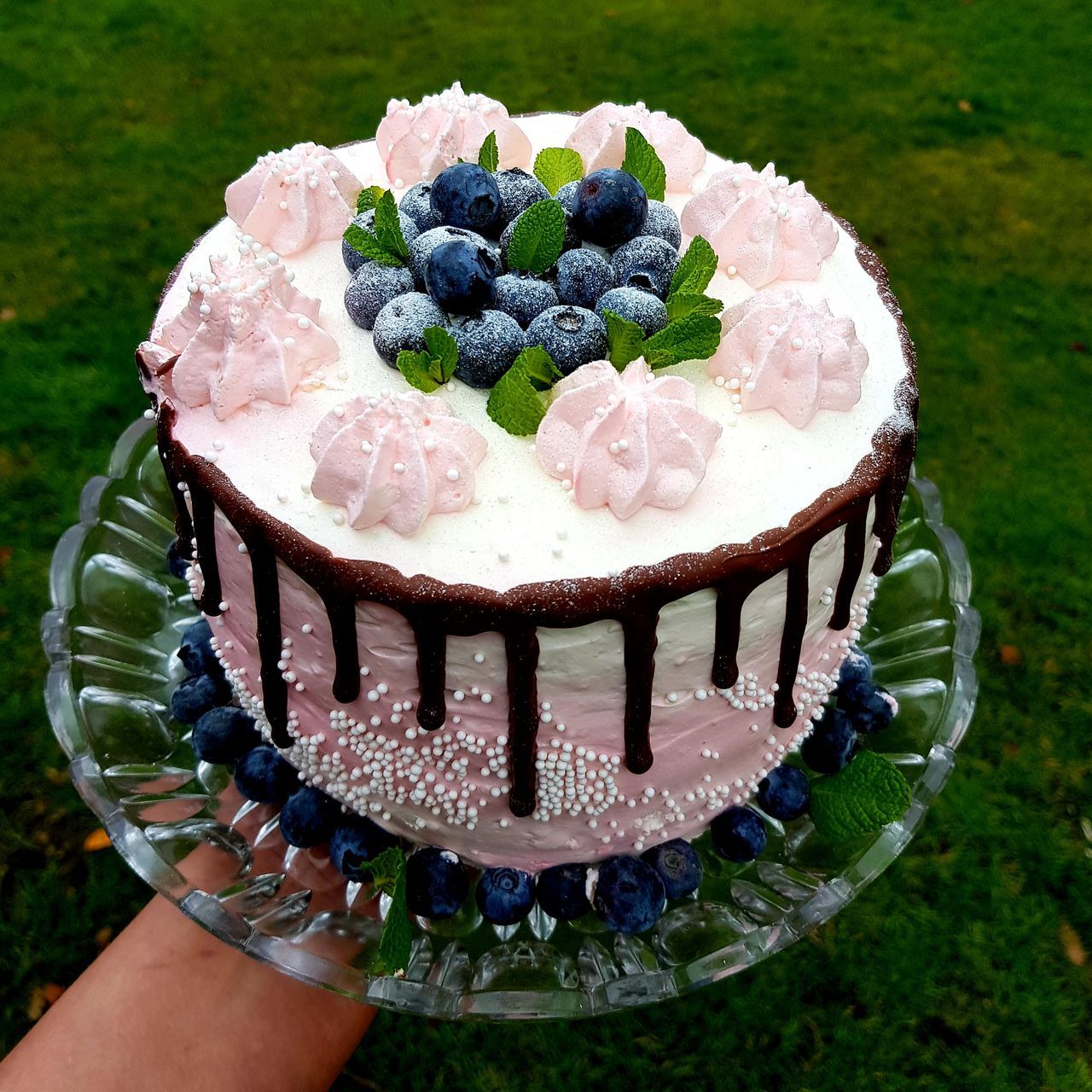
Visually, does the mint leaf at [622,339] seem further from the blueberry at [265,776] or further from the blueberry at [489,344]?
the blueberry at [265,776]

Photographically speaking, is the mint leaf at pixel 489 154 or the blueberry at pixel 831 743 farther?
the blueberry at pixel 831 743

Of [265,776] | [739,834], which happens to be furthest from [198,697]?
[739,834]

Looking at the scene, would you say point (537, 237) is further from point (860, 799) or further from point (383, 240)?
point (860, 799)

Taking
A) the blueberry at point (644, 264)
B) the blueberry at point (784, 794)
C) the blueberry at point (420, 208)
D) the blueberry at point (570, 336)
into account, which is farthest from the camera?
the blueberry at point (784, 794)

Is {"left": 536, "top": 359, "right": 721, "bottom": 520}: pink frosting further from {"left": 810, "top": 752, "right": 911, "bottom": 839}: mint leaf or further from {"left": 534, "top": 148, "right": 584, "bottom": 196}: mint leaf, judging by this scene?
{"left": 810, "top": 752, "right": 911, "bottom": 839}: mint leaf

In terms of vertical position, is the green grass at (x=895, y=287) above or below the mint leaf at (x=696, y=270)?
below

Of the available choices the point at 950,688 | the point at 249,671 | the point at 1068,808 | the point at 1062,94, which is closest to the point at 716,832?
the point at 950,688

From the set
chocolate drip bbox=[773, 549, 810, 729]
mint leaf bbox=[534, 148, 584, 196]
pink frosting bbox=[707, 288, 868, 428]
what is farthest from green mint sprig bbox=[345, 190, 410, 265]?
chocolate drip bbox=[773, 549, 810, 729]

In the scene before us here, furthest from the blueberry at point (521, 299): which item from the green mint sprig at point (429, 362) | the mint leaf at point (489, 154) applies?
the mint leaf at point (489, 154)
